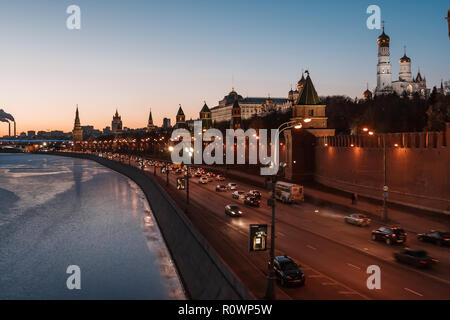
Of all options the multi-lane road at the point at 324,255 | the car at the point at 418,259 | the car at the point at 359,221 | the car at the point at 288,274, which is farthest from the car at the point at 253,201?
the car at the point at 288,274

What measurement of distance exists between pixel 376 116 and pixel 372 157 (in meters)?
45.5

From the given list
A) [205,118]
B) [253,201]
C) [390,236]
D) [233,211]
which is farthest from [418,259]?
[205,118]

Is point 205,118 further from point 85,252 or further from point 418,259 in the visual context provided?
point 418,259

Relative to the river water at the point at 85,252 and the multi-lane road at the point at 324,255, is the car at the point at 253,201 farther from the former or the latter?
the river water at the point at 85,252

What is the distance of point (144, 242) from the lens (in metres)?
36.2

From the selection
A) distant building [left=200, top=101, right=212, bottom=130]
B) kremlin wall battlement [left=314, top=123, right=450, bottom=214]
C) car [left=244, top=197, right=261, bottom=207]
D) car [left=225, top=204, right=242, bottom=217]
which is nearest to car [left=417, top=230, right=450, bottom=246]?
kremlin wall battlement [left=314, top=123, right=450, bottom=214]

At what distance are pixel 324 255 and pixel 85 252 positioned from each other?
2036 cm

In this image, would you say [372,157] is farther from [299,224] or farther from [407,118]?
[407,118]

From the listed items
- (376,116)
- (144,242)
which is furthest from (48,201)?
(376,116)

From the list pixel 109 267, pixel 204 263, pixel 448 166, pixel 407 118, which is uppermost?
pixel 407 118

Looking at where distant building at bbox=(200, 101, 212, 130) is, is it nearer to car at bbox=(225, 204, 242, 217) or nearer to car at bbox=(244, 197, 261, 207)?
car at bbox=(244, 197, 261, 207)

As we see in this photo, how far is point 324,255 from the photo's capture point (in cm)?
2238

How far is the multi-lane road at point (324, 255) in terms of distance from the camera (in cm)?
1681

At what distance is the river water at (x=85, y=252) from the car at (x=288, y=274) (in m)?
7.33
